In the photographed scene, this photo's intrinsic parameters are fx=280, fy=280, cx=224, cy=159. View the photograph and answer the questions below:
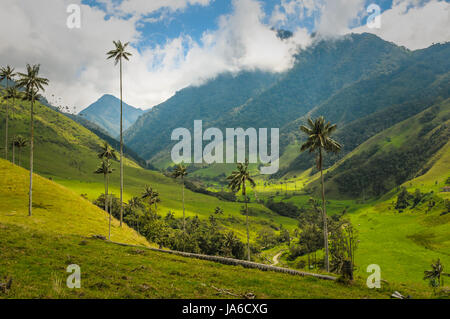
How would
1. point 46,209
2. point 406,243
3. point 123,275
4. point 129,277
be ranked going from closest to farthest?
point 129,277 → point 123,275 → point 46,209 → point 406,243

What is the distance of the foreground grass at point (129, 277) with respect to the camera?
1878 centimetres

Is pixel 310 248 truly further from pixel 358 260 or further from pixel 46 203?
pixel 46 203

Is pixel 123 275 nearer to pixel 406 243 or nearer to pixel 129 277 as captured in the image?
pixel 129 277

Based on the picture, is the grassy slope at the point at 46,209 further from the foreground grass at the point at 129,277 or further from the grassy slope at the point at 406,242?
the grassy slope at the point at 406,242

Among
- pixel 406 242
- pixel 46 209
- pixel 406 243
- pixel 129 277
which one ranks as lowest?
pixel 406 243

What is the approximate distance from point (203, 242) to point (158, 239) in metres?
39.8

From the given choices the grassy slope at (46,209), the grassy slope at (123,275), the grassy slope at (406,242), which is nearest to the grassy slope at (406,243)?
the grassy slope at (406,242)

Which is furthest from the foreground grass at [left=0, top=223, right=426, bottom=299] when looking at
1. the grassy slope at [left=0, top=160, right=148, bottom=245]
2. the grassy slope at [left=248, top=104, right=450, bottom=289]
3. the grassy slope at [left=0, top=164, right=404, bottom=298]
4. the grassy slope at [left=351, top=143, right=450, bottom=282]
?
the grassy slope at [left=351, top=143, right=450, bottom=282]

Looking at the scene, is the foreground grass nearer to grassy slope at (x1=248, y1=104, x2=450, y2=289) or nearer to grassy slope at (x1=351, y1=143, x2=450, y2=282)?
grassy slope at (x1=248, y1=104, x2=450, y2=289)

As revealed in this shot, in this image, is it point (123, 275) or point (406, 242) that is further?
point (406, 242)

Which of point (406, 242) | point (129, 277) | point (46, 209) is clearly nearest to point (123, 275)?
point (129, 277)

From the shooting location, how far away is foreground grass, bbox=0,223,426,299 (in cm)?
1878

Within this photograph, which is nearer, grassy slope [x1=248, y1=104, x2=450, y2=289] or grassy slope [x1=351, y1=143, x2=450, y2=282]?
grassy slope [x1=248, y1=104, x2=450, y2=289]

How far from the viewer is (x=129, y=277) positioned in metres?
22.6
